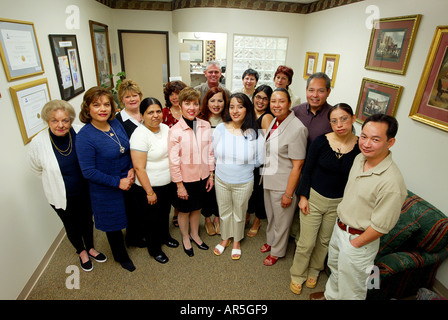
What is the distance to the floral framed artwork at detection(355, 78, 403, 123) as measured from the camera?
2568mm

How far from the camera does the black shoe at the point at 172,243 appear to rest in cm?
252

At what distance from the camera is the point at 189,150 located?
2020 mm

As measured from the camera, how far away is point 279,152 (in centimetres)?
196

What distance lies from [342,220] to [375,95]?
199cm

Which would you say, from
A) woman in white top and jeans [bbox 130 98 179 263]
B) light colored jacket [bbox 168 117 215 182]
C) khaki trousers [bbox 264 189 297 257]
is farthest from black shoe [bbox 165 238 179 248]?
khaki trousers [bbox 264 189 297 257]

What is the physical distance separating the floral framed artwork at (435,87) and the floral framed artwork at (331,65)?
1.65m

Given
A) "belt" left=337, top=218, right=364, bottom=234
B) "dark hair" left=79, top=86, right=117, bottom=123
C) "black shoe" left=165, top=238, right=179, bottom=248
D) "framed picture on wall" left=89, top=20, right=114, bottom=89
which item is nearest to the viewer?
"belt" left=337, top=218, right=364, bottom=234

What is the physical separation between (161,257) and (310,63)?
4.18 m

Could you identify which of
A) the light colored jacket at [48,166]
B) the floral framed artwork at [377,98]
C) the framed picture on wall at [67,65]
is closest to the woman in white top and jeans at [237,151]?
the light colored jacket at [48,166]

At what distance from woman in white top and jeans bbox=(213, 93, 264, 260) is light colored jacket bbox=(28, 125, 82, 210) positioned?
1.20 m

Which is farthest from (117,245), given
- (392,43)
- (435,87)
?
(392,43)

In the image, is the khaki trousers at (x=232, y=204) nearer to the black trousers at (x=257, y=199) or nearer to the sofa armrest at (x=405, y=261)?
the black trousers at (x=257, y=199)

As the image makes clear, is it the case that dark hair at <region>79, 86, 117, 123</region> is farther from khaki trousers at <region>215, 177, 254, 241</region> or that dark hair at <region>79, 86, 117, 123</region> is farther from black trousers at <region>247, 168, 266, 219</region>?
black trousers at <region>247, 168, 266, 219</region>

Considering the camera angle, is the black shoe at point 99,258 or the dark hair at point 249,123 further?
the black shoe at point 99,258
